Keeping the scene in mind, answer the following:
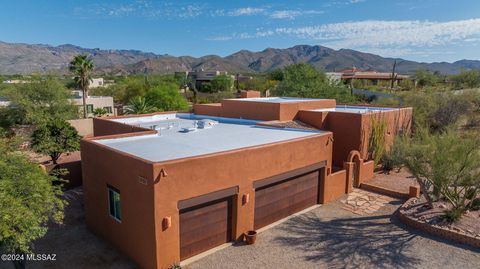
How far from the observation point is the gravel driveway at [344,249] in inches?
504

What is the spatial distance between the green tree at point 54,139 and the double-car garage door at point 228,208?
49.4ft

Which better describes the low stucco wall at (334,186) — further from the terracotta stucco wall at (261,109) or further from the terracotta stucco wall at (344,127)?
the terracotta stucco wall at (261,109)

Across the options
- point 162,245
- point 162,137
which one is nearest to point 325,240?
point 162,245

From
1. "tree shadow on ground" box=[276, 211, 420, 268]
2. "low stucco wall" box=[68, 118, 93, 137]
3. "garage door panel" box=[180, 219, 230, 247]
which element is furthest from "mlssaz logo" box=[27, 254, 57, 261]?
"low stucco wall" box=[68, 118, 93, 137]

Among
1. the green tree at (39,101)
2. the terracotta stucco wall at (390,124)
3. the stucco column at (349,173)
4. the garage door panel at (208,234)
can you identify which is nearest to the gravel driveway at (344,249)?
the garage door panel at (208,234)

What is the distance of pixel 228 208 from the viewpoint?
1407 centimetres

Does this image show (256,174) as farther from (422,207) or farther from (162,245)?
(422,207)

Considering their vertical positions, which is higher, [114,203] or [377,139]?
[377,139]

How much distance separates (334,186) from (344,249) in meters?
6.00

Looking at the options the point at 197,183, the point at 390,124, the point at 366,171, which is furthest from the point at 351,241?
the point at 390,124

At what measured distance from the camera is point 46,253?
45.1 feet

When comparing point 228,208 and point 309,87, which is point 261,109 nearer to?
point 228,208

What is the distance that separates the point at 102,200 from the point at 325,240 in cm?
Result: 973

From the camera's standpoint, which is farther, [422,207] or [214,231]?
[422,207]
